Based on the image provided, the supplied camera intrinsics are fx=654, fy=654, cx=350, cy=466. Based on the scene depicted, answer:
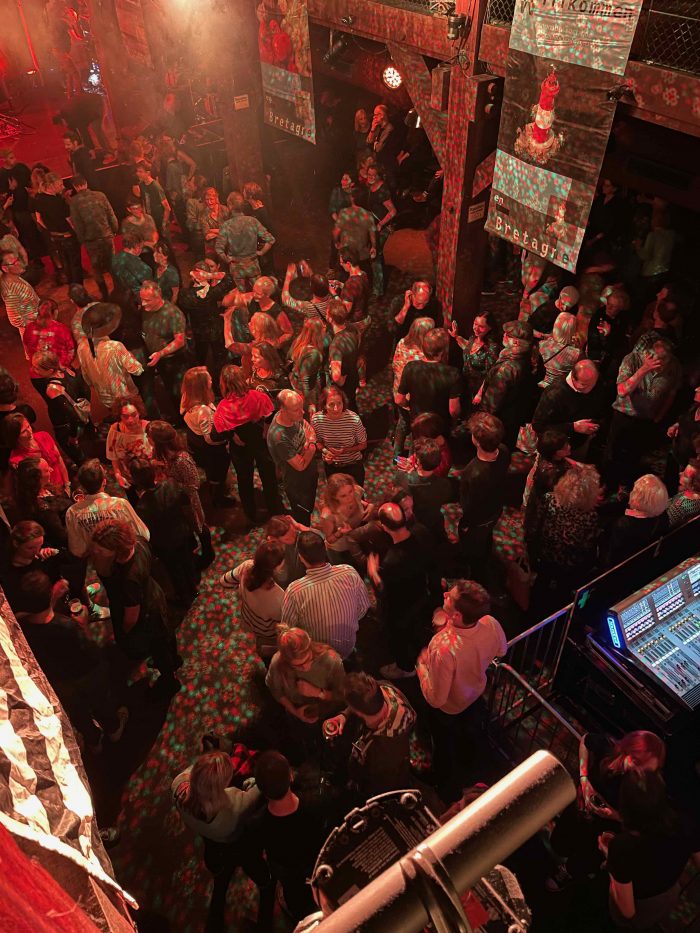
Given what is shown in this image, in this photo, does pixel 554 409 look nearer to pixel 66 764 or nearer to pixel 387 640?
pixel 387 640

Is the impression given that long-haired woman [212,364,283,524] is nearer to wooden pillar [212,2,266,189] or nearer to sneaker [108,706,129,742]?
sneaker [108,706,129,742]

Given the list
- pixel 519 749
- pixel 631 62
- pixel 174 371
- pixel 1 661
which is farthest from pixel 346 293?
pixel 1 661

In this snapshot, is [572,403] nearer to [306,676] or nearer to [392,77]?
[306,676]

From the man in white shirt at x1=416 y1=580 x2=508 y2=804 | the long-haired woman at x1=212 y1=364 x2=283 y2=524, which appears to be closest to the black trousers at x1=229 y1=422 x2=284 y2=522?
the long-haired woman at x1=212 y1=364 x2=283 y2=524

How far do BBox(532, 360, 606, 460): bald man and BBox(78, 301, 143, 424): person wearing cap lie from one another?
363cm

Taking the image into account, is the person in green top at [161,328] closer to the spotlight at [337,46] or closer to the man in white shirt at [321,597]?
the man in white shirt at [321,597]

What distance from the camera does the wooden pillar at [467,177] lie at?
669cm

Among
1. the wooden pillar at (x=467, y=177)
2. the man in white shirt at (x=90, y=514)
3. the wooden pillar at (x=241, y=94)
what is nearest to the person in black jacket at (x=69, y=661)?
the man in white shirt at (x=90, y=514)

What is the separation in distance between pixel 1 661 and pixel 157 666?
4.06 metres

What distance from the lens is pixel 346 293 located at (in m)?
6.75

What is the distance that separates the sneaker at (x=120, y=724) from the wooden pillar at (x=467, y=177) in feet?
19.1

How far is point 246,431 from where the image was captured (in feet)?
18.4

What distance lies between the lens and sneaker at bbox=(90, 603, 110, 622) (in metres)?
5.50

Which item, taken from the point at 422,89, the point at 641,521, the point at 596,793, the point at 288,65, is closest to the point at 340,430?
Result: the point at 641,521
